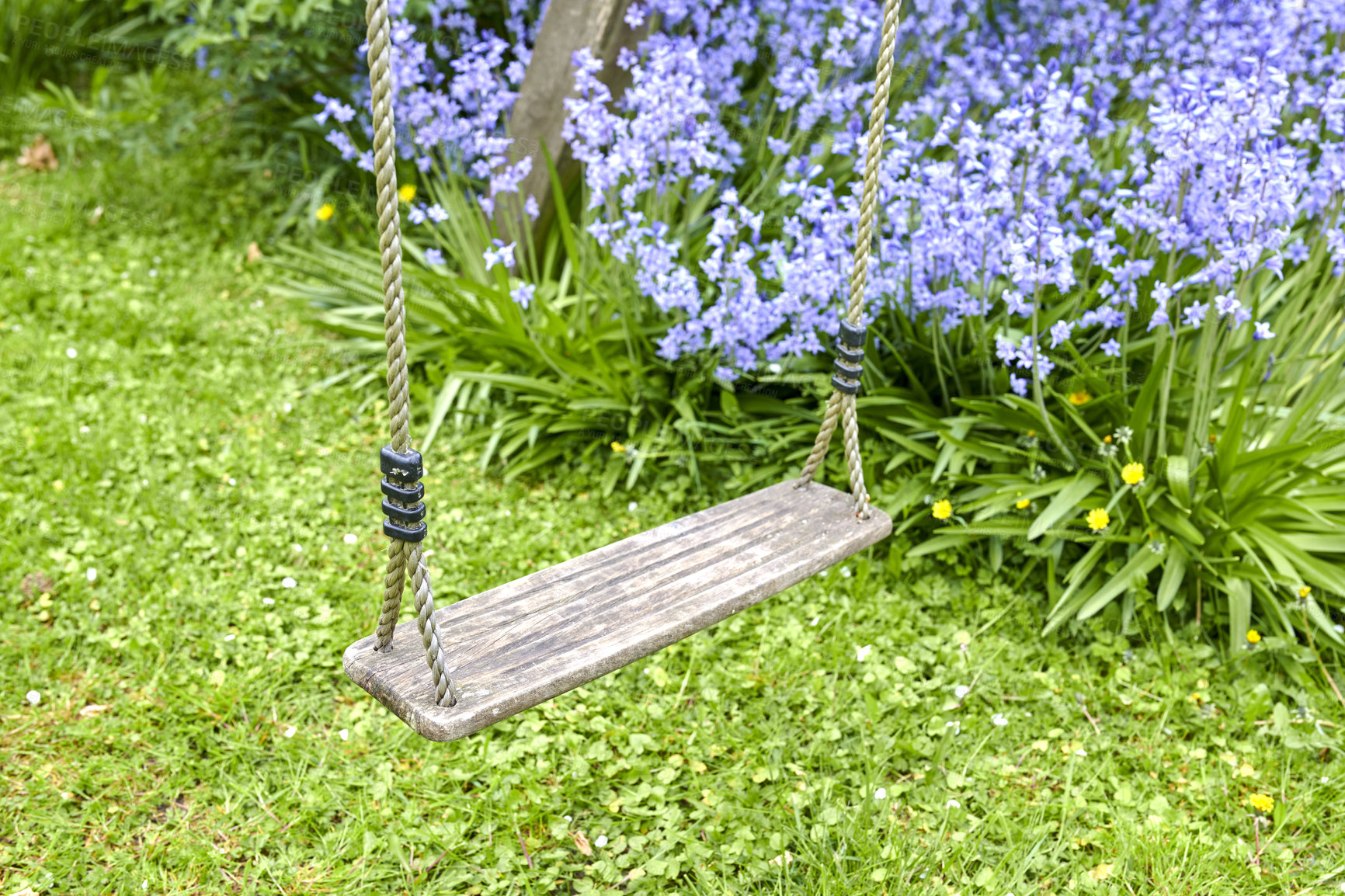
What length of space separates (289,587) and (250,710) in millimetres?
453

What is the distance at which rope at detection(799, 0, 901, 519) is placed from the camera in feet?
6.67

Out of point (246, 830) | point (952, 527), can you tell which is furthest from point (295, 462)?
point (952, 527)

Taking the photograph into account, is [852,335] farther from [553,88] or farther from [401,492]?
[553,88]

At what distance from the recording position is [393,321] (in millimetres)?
1496

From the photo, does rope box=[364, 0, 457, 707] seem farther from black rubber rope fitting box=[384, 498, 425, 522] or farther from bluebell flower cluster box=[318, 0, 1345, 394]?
bluebell flower cluster box=[318, 0, 1345, 394]

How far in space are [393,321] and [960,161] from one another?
2065 mm

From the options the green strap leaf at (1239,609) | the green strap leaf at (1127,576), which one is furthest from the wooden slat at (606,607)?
the green strap leaf at (1239,609)

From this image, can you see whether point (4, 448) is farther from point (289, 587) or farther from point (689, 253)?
point (689, 253)

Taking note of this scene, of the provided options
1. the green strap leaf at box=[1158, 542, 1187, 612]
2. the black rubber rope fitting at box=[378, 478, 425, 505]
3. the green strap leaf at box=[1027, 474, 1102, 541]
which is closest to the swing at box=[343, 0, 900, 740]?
the black rubber rope fitting at box=[378, 478, 425, 505]

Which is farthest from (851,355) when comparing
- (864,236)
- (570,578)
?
(570,578)

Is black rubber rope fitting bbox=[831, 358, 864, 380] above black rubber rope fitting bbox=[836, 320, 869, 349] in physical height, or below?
below

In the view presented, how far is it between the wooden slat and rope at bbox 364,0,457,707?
0.07m

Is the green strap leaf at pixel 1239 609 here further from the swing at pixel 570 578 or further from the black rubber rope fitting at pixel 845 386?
the black rubber rope fitting at pixel 845 386

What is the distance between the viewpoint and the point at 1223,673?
2.82m
